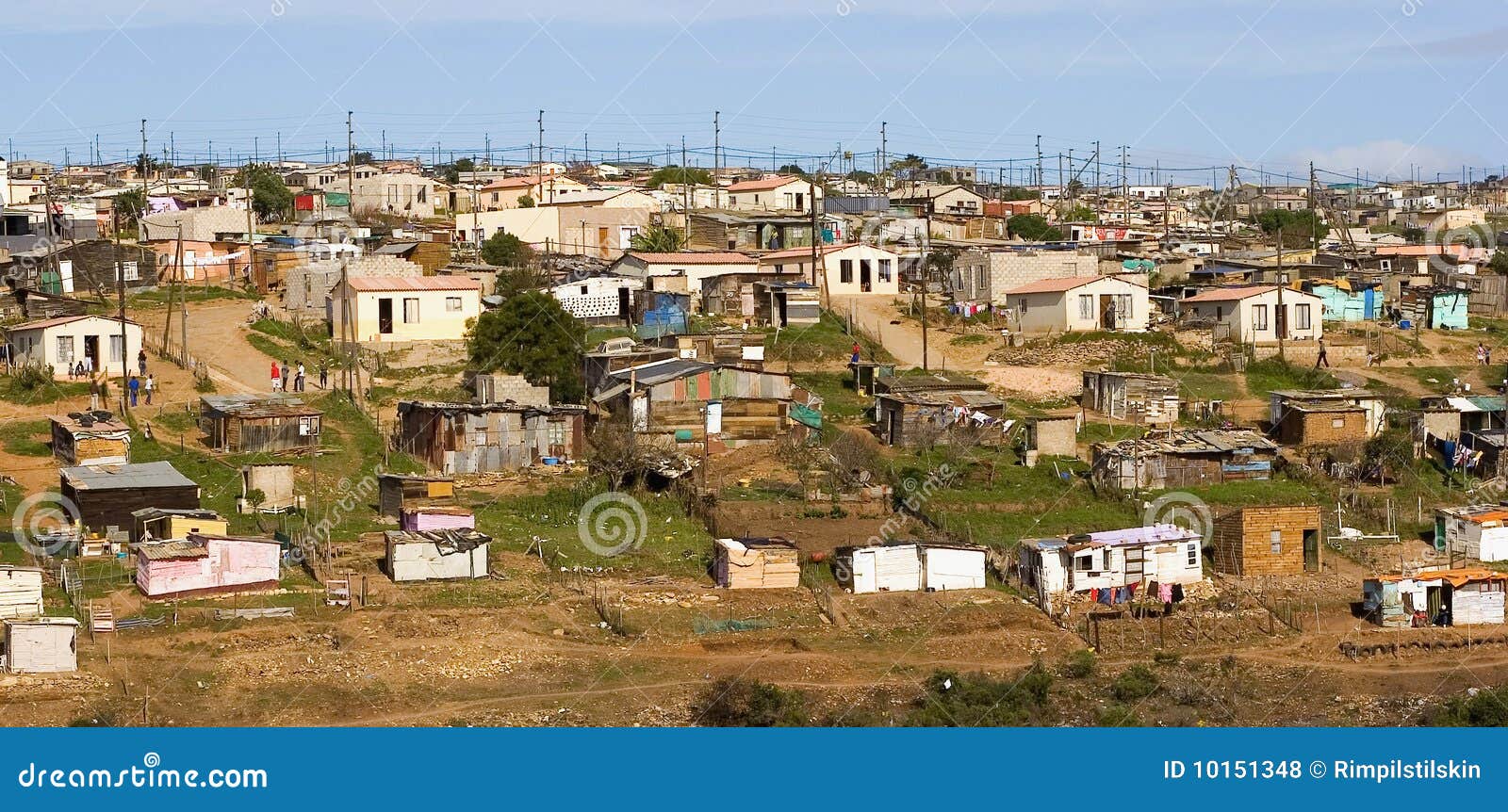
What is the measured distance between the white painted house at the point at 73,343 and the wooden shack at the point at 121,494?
258 inches

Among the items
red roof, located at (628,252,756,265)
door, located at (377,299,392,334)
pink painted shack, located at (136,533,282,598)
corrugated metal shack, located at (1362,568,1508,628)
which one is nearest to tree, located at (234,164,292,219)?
red roof, located at (628,252,756,265)

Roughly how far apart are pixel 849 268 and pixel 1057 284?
15.1ft

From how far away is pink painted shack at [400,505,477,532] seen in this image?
2031 centimetres

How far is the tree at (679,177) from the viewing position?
53312mm

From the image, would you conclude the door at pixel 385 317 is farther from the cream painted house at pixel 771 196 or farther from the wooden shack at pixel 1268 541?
the cream painted house at pixel 771 196

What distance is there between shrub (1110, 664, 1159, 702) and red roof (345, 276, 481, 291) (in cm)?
1554

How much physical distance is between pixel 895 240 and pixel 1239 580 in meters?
22.2

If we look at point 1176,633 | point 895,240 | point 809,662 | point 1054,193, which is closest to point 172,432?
point 809,662

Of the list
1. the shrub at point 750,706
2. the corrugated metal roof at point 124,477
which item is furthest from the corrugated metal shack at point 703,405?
the shrub at point 750,706

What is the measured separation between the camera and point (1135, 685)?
17625 millimetres

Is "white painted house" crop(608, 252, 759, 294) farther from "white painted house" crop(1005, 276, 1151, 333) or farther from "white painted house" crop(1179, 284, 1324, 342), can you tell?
"white painted house" crop(1179, 284, 1324, 342)

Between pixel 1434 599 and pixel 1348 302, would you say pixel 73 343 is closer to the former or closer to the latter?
pixel 1434 599

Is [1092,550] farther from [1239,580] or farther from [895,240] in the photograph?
[895,240]

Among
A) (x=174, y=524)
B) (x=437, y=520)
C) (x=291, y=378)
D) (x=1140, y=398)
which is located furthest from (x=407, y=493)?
(x=1140, y=398)
